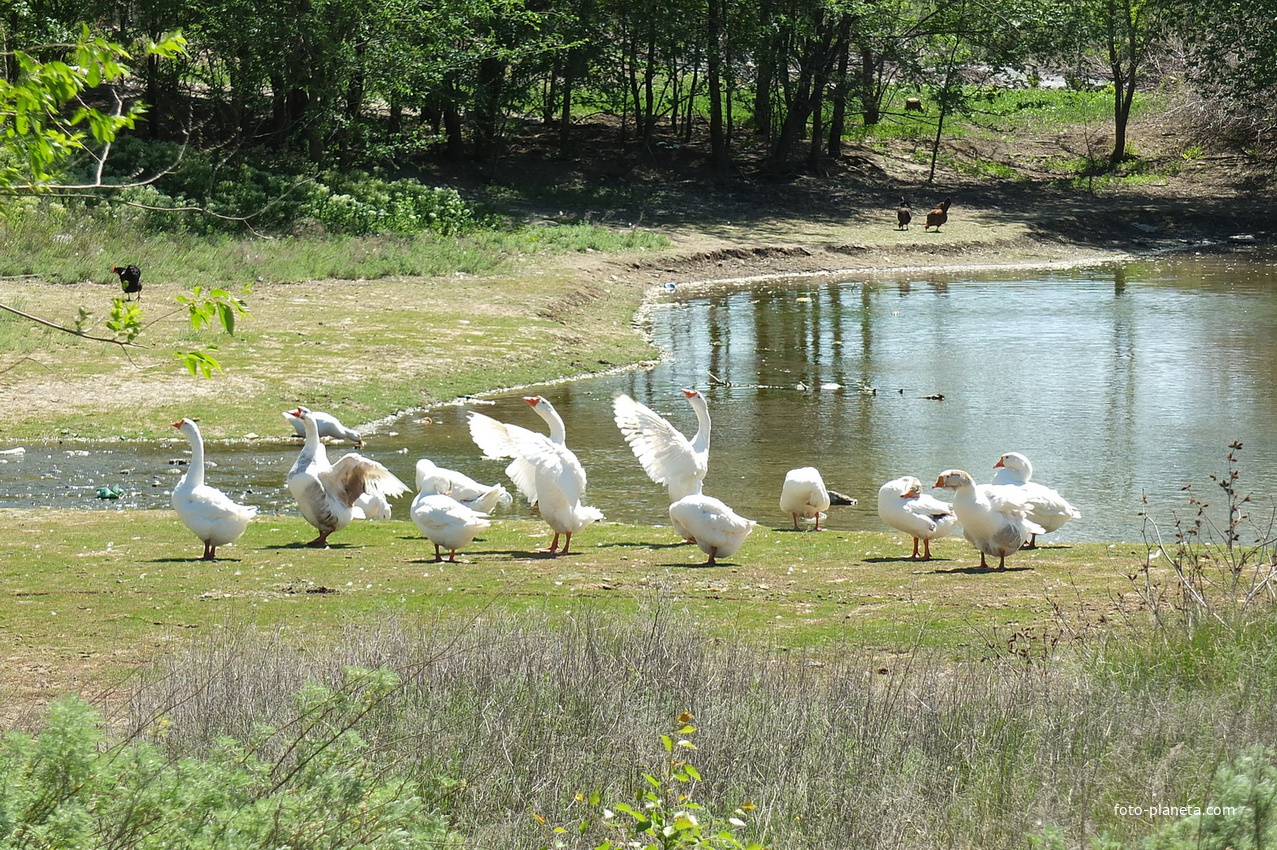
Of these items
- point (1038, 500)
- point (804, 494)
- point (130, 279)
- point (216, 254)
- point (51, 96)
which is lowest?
point (804, 494)

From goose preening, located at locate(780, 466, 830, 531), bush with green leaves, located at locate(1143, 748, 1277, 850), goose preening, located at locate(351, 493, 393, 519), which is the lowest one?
goose preening, located at locate(351, 493, 393, 519)

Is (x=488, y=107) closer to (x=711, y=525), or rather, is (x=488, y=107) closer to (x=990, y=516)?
(x=711, y=525)

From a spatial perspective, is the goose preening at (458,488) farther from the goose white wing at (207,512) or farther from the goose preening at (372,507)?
the goose white wing at (207,512)

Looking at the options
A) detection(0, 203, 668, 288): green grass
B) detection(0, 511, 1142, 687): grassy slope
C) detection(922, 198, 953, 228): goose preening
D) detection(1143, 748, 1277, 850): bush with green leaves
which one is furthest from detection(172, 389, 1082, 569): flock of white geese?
detection(922, 198, 953, 228): goose preening

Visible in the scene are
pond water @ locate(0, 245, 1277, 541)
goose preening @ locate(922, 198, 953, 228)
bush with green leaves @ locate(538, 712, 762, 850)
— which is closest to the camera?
bush with green leaves @ locate(538, 712, 762, 850)

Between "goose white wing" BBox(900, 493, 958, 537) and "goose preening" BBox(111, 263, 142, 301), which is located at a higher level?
"goose preening" BBox(111, 263, 142, 301)

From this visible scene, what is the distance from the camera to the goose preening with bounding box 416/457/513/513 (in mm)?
13313

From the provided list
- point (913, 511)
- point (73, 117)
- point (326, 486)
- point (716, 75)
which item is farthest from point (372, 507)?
point (716, 75)

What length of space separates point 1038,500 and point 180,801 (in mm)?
9261

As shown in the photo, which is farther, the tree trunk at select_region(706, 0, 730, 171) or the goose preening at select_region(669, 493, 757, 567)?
the tree trunk at select_region(706, 0, 730, 171)

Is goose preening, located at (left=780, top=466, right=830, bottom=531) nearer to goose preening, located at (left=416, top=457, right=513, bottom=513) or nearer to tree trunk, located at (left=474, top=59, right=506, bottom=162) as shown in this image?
goose preening, located at (left=416, top=457, right=513, bottom=513)

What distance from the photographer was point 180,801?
484cm

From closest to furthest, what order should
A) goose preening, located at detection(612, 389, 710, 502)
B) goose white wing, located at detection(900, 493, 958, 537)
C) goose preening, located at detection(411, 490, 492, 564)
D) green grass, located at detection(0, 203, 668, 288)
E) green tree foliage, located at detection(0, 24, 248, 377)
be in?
green tree foliage, located at detection(0, 24, 248, 377) → goose preening, located at detection(411, 490, 492, 564) → goose white wing, located at detection(900, 493, 958, 537) → goose preening, located at detection(612, 389, 710, 502) → green grass, located at detection(0, 203, 668, 288)

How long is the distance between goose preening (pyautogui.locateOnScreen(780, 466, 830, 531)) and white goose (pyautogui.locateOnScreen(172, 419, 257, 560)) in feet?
17.9
